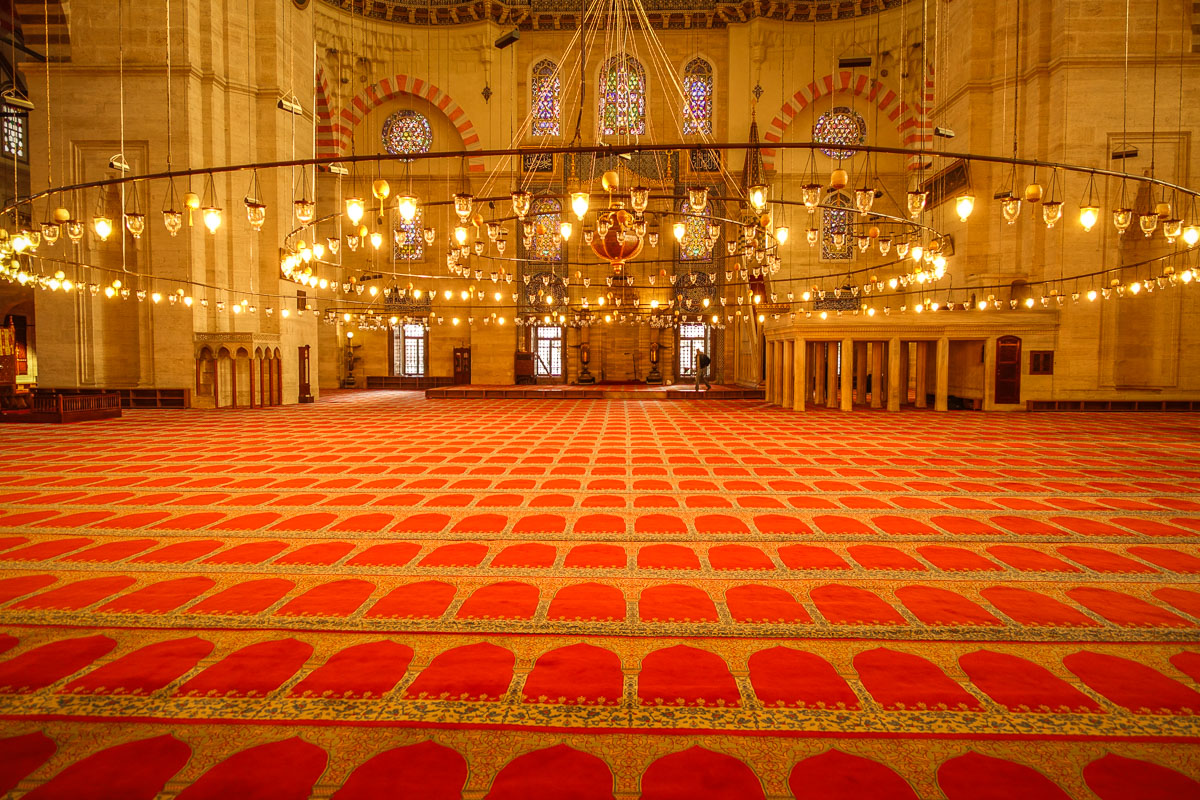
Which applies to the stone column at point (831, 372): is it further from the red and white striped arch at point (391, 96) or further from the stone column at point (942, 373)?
the red and white striped arch at point (391, 96)

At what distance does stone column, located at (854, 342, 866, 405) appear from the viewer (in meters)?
12.4

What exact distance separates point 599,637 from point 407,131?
20341 millimetres

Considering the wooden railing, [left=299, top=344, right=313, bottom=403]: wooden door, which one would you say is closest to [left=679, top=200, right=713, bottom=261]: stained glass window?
[left=299, top=344, right=313, bottom=403]: wooden door

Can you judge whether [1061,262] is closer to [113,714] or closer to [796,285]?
[796,285]

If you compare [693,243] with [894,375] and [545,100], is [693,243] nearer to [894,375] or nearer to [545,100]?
[545,100]

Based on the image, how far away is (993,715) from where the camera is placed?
1.69 m

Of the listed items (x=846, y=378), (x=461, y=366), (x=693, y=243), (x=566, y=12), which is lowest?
(x=846, y=378)

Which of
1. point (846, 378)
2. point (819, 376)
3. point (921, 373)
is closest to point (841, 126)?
point (921, 373)

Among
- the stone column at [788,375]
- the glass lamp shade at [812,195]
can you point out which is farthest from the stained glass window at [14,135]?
the glass lamp shade at [812,195]

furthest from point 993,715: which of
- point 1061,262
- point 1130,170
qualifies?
point 1130,170

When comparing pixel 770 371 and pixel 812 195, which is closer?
pixel 812 195

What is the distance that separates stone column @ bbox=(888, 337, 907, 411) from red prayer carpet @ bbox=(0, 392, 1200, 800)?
6.59 meters

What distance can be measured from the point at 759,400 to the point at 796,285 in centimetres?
556

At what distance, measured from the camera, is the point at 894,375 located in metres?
11.5
